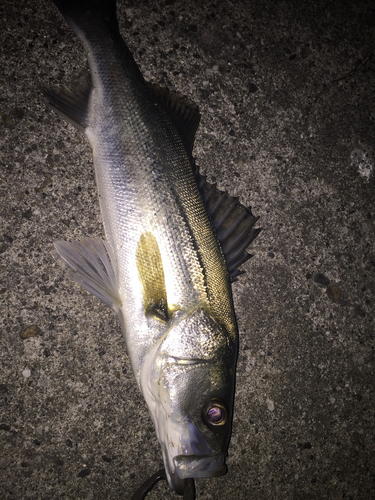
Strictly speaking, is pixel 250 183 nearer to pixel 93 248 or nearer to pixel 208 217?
pixel 208 217

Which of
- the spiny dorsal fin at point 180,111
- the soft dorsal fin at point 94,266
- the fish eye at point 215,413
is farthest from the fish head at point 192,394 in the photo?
the spiny dorsal fin at point 180,111

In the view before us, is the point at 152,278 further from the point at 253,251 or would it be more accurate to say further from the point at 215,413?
the point at 253,251

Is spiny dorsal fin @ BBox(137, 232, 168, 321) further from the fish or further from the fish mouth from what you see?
the fish mouth

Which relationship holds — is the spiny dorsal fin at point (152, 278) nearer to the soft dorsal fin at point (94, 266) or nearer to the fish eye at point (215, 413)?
the soft dorsal fin at point (94, 266)

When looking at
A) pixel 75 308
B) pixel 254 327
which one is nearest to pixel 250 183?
pixel 254 327

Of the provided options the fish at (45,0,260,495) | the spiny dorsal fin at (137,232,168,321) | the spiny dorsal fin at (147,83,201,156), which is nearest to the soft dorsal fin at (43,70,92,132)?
the fish at (45,0,260,495)

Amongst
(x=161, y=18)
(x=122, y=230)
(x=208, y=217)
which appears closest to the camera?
(x=122, y=230)

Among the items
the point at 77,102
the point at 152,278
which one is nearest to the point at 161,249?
the point at 152,278
